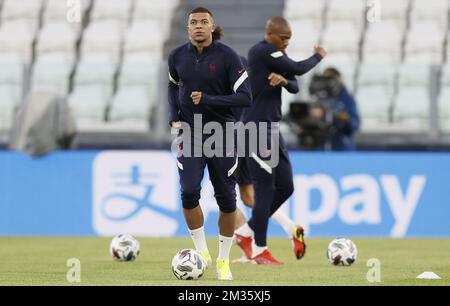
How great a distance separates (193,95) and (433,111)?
7.85 meters

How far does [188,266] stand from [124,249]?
2264 mm

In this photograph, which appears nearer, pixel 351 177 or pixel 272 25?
pixel 272 25

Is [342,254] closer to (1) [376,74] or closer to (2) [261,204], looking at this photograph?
(2) [261,204]

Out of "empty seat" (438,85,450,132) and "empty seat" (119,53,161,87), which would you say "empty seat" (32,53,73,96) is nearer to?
"empty seat" (119,53,161,87)

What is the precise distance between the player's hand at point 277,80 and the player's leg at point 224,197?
5.52ft

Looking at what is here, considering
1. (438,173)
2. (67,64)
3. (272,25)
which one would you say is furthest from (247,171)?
(67,64)

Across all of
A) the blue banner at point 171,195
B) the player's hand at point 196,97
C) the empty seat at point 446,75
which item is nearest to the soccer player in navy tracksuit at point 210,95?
the player's hand at point 196,97

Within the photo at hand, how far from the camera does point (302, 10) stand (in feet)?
66.3

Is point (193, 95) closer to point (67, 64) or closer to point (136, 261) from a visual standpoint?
point (136, 261)

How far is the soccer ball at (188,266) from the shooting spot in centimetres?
1003

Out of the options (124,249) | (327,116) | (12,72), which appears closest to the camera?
(124,249)

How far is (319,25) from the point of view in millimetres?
20062

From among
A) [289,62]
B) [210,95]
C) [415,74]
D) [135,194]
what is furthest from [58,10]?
[210,95]
